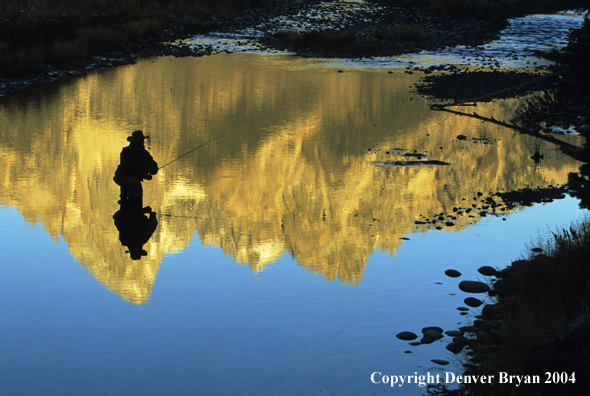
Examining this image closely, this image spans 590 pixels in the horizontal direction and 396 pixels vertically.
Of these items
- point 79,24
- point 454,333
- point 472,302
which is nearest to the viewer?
point 454,333

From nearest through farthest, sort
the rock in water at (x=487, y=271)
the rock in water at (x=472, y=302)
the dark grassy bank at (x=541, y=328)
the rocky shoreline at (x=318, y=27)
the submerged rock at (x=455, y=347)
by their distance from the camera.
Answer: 1. the dark grassy bank at (x=541, y=328)
2. the submerged rock at (x=455, y=347)
3. the rock in water at (x=472, y=302)
4. the rock in water at (x=487, y=271)
5. the rocky shoreline at (x=318, y=27)

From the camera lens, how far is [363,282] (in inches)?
381

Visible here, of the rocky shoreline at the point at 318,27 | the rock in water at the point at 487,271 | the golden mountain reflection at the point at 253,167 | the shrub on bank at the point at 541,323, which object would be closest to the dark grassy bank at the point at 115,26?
the rocky shoreline at the point at 318,27

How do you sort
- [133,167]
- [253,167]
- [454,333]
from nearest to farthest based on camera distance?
[454,333], [133,167], [253,167]

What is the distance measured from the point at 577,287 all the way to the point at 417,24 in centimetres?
4450

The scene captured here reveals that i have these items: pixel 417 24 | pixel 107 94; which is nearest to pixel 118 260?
pixel 107 94

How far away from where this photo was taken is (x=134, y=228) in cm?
1156

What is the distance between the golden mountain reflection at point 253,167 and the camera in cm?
1119

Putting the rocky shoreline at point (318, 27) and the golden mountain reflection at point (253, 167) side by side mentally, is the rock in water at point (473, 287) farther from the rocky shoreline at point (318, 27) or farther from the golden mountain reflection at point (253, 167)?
the rocky shoreline at point (318, 27)

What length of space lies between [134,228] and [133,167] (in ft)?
3.42

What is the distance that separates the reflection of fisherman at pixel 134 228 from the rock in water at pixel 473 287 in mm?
4715

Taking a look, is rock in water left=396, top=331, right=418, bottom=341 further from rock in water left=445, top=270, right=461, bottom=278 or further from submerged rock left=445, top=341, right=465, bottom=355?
rock in water left=445, top=270, right=461, bottom=278

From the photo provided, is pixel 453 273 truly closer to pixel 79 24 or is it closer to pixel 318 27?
pixel 79 24

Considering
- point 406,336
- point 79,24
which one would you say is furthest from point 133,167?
point 79,24
